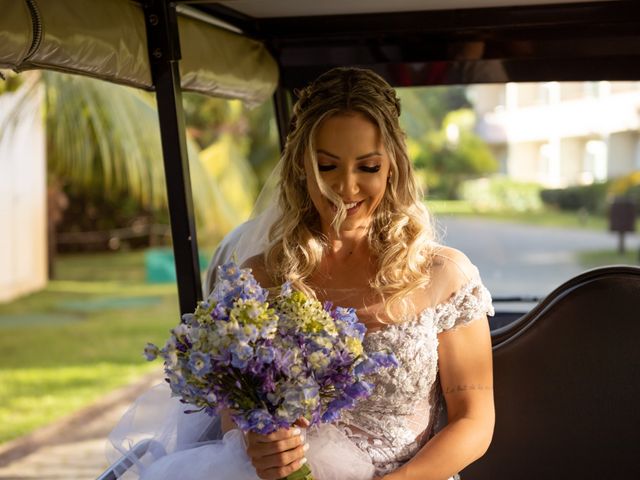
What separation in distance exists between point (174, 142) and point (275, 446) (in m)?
1.03

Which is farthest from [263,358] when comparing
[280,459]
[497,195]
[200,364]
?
[497,195]

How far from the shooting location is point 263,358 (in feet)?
5.85

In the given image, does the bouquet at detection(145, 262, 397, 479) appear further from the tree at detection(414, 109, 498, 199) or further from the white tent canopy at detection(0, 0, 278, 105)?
the tree at detection(414, 109, 498, 199)

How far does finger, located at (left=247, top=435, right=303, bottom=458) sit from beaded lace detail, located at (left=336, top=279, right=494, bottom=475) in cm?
40

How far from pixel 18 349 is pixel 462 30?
8.94m

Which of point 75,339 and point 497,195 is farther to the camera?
point 75,339

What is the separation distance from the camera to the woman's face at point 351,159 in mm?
2383

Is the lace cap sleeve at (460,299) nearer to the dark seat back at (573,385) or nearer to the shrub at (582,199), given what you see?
the dark seat back at (573,385)

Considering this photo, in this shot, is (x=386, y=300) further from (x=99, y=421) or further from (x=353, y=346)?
(x=99, y=421)

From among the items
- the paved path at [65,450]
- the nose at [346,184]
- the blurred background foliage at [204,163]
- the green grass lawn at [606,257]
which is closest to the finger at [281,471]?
the nose at [346,184]

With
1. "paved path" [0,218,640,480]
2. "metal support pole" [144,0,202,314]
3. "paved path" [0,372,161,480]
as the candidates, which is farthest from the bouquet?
"paved path" [0,372,161,480]

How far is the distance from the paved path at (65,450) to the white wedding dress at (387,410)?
4176 mm

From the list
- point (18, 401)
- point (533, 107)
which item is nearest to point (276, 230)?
point (533, 107)

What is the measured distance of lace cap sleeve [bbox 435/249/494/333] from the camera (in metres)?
2.43
